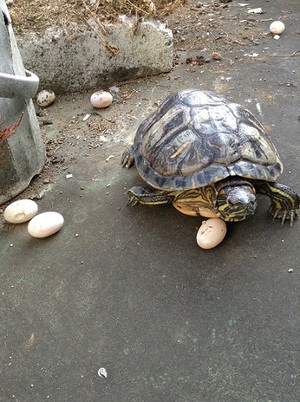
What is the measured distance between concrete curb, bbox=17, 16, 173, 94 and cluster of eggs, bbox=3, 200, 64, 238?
5.81 ft

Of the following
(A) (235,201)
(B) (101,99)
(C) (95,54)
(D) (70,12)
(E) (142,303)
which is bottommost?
(E) (142,303)

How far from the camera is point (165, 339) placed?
214 cm

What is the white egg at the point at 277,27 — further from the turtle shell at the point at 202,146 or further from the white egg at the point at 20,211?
the white egg at the point at 20,211

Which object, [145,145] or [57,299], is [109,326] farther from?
[145,145]

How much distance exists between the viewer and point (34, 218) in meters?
2.75

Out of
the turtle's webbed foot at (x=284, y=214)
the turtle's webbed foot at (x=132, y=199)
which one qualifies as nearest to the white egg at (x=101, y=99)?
the turtle's webbed foot at (x=132, y=199)

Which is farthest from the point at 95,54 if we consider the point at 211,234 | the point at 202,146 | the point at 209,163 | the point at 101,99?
the point at 211,234

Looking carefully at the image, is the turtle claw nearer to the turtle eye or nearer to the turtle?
the turtle

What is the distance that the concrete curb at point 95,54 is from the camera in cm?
400

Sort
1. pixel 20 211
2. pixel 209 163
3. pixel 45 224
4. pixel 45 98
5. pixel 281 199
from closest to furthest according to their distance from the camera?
pixel 209 163 < pixel 281 199 < pixel 45 224 < pixel 20 211 < pixel 45 98

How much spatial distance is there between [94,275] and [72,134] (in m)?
1.68

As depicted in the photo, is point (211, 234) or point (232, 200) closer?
point (232, 200)

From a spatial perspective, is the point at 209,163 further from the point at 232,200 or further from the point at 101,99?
the point at 101,99

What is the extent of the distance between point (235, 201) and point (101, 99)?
2080 millimetres
